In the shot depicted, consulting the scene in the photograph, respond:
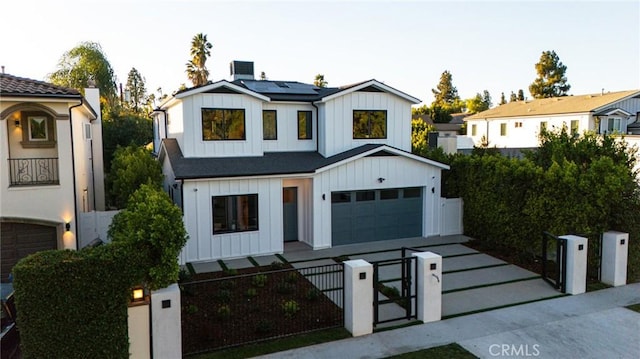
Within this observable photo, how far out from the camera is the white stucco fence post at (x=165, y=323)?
7207mm

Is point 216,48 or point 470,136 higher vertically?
point 216,48

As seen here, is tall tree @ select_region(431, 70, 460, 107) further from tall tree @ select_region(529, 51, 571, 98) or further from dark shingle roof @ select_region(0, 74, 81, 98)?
dark shingle roof @ select_region(0, 74, 81, 98)

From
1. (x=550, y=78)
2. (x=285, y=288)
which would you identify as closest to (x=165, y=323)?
(x=285, y=288)

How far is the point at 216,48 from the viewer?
158 ft

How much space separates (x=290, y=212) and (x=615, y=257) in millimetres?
10197

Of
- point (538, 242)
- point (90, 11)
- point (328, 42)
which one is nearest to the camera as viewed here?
point (90, 11)

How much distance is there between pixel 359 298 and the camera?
28.5 feet

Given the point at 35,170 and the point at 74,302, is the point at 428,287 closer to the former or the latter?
the point at 74,302

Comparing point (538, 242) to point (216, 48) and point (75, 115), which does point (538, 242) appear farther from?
point (216, 48)

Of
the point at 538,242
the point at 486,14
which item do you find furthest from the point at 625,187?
the point at 486,14

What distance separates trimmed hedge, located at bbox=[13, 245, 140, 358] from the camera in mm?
6242

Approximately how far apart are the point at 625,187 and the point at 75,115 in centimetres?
1656

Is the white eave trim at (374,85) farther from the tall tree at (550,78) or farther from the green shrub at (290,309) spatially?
the tall tree at (550,78)

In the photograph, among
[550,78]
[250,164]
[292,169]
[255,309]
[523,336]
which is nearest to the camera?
[523,336]
